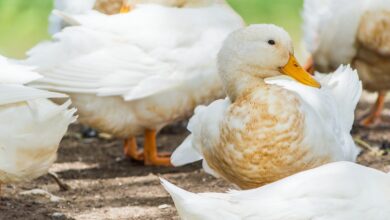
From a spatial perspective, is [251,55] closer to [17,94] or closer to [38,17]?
[17,94]

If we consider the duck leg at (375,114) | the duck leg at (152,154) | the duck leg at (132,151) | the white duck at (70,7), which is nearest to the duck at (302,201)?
the duck leg at (152,154)

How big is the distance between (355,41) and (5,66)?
2647 mm

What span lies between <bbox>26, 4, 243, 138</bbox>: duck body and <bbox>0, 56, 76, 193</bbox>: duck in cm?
94

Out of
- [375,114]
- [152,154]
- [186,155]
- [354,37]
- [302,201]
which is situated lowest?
[375,114]

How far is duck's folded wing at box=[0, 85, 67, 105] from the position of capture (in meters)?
4.53

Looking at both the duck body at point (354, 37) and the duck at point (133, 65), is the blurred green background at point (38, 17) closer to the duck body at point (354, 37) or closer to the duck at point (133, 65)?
the duck body at point (354, 37)

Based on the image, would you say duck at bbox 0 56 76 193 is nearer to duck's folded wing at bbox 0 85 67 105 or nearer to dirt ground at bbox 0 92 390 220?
duck's folded wing at bbox 0 85 67 105

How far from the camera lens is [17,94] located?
180 inches

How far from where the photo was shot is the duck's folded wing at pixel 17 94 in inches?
178

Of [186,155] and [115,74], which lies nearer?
[186,155]

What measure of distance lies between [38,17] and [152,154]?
3.14 meters

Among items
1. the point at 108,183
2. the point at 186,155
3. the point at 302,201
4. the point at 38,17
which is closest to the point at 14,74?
the point at 186,155

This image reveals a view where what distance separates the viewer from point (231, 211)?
3.80 meters

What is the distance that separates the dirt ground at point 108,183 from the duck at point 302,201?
126cm
